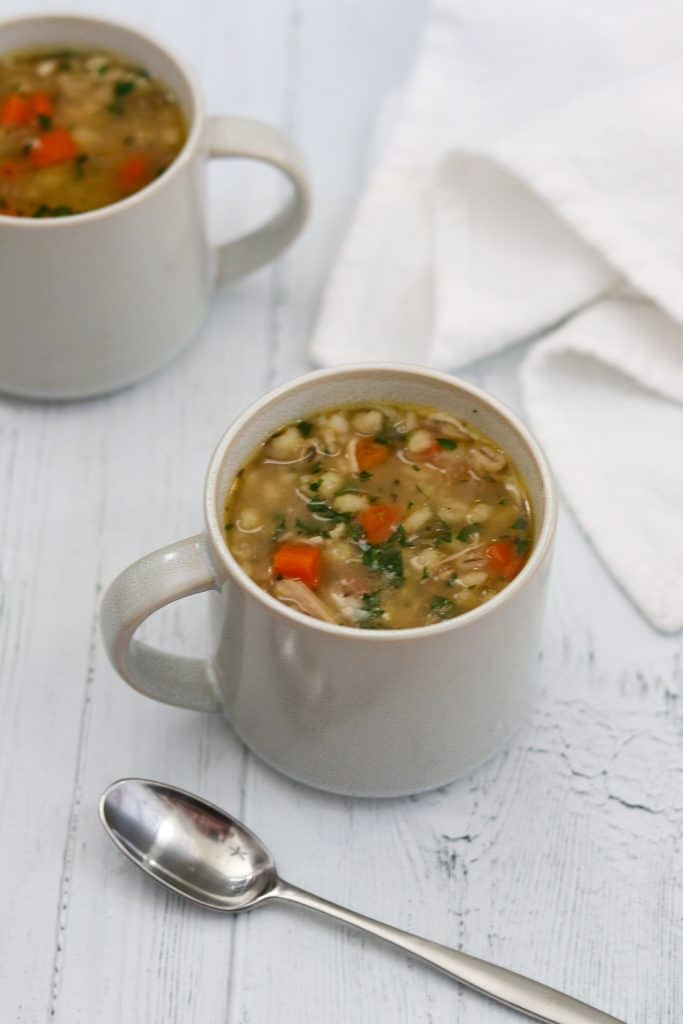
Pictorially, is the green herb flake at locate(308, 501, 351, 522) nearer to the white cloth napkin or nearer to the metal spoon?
the metal spoon

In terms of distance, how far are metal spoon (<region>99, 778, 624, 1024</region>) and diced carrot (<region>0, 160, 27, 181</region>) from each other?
34.6 inches

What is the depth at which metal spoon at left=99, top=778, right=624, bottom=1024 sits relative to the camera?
1.58 metres

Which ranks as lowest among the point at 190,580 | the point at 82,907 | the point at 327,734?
→ the point at 82,907

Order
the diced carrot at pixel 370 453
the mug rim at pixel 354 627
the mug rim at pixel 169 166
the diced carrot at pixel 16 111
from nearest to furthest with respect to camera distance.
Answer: the mug rim at pixel 354 627 → the diced carrot at pixel 370 453 → the mug rim at pixel 169 166 → the diced carrot at pixel 16 111

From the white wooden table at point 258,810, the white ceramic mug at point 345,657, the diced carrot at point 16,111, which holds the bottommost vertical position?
the white wooden table at point 258,810

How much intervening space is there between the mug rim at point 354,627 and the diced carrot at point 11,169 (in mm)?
615

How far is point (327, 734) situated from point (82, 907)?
1.15ft

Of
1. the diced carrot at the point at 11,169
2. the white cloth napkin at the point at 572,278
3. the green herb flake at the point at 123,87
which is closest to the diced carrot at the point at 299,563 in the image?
the white cloth napkin at the point at 572,278

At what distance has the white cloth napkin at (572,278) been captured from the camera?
2.07 m

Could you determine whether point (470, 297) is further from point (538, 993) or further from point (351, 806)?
point (538, 993)

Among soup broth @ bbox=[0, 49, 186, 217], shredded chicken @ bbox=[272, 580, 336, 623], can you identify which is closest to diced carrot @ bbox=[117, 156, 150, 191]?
soup broth @ bbox=[0, 49, 186, 217]

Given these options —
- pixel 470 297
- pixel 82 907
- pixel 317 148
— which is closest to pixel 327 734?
pixel 82 907

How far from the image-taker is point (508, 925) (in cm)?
166

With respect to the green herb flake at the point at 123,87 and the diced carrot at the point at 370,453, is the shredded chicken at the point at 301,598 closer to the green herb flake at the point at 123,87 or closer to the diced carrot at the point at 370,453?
the diced carrot at the point at 370,453
